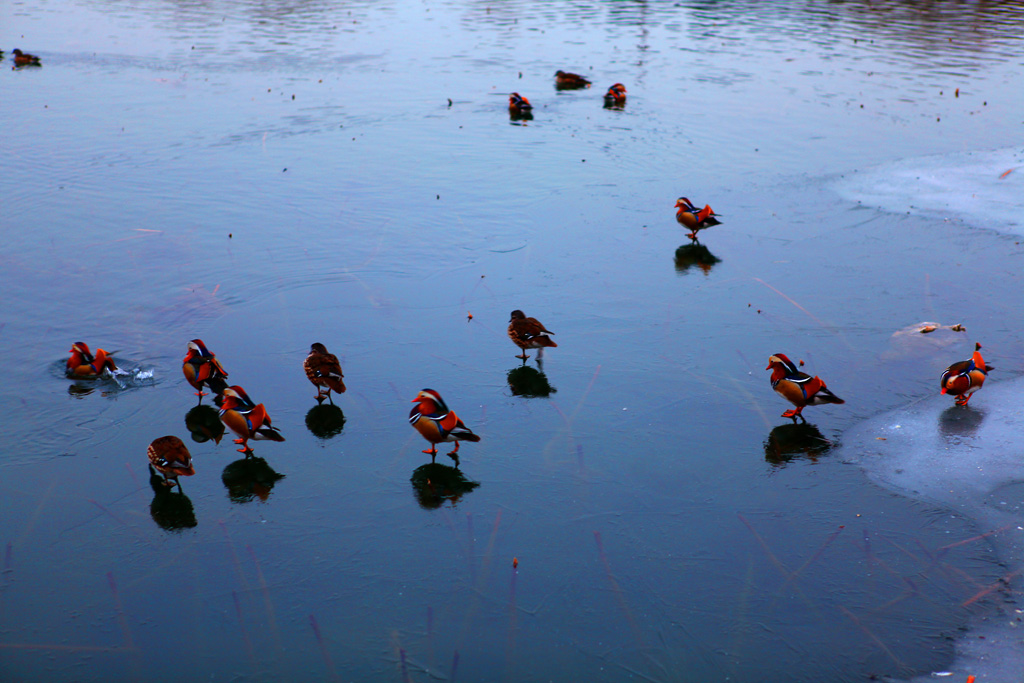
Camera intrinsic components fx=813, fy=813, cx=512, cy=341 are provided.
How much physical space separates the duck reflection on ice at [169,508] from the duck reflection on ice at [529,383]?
144 inches

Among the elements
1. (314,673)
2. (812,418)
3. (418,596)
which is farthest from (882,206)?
(314,673)

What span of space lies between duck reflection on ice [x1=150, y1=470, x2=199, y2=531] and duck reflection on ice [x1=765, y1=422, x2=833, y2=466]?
5583 mm

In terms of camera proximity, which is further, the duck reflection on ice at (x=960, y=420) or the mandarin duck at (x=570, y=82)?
the mandarin duck at (x=570, y=82)

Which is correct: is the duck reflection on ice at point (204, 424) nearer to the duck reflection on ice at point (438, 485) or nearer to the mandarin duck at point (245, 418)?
the mandarin duck at point (245, 418)

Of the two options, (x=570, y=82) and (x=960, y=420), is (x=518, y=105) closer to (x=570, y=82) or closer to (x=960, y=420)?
(x=570, y=82)

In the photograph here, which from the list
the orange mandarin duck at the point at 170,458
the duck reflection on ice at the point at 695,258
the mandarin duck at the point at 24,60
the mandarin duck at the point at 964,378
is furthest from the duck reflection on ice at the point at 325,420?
the mandarin duck at the point at 24,60

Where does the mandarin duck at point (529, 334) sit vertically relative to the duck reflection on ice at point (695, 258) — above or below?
above

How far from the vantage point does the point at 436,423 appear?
26.2ft

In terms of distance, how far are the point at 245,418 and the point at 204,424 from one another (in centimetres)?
99

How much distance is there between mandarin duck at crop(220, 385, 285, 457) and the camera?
809 cm

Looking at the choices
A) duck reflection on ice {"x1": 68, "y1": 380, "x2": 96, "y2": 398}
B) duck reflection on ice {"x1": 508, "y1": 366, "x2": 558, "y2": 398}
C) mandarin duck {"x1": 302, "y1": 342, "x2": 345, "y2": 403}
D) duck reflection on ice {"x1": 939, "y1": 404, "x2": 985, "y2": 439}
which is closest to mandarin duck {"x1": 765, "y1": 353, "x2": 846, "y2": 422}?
duck reflection on ice {"x1": 939, "y1": 404, "x2": 985, "y2": 439}

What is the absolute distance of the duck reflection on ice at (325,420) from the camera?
28.3 feet

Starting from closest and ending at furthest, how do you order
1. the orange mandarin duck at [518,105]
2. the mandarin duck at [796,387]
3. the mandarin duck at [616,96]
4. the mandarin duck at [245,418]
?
the mandarin duck at [245,418] < the mandarin duck at [796,387] < the orange mandarin duck at [518,105] < the mandarin duck at [616,96]

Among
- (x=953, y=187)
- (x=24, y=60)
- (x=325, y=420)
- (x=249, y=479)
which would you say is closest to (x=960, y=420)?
(x=325, y=420)
